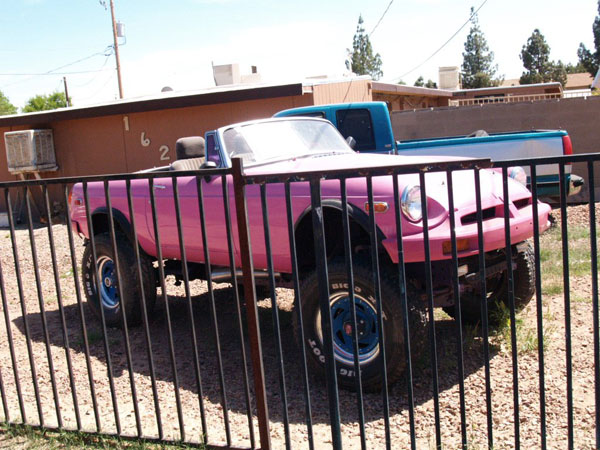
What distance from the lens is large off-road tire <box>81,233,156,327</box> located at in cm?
596

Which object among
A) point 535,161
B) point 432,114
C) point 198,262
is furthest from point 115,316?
point 432,114

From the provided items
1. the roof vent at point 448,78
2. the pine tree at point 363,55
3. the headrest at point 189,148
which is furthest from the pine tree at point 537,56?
the headrest at point 189,148

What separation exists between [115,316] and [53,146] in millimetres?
12828

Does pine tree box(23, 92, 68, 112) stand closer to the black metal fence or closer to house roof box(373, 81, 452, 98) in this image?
house roof box(373, 81, 452, 98)

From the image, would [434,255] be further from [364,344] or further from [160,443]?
[160,443]

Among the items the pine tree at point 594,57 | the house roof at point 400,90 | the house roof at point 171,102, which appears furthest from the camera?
the pine tree at point 594,57

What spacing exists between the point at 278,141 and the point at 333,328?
82.5 inches

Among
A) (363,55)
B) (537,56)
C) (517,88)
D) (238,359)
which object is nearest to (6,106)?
(363,55)

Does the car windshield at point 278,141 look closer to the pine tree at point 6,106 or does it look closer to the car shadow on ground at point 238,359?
the car shadow on ground at point 238,359

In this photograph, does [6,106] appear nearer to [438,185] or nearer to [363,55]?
[363,55]

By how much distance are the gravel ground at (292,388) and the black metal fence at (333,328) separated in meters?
0.02

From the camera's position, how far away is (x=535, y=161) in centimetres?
262

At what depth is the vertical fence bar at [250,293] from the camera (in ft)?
9.96

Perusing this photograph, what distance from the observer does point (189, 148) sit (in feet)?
23.2
